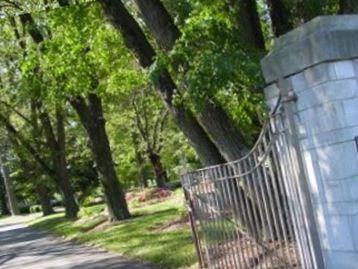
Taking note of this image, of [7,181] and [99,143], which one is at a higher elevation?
[7,181]

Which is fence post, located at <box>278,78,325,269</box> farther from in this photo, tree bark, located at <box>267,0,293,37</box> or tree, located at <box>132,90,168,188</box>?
tree, located at <box>132,90,168,188</box>

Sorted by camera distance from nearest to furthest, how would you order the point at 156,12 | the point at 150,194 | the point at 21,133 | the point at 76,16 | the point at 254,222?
the point at 254,222
the point at 156,12
the point at 76,16
the point at 150,194
the point at 21,133

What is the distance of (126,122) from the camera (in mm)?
44406

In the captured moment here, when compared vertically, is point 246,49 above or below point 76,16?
below

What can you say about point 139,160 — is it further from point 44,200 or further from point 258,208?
point 258,208

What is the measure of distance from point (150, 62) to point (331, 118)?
564cm

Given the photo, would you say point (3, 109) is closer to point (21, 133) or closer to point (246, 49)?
point (21, 133)

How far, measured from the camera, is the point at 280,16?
447 inches

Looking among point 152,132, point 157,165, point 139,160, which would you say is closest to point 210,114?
point 157,165

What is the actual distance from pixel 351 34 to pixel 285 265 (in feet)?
8.87

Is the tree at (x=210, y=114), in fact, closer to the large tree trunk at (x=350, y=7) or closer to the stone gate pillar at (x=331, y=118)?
the large tree trunk at (x=350, y=7)

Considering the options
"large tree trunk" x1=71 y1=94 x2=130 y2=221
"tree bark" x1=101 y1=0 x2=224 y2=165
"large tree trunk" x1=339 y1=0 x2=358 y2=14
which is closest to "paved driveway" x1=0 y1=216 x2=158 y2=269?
"large tree trunk" x1=71 y1=94 x2=130 y2=221

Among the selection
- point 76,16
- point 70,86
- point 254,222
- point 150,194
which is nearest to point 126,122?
point 150,194

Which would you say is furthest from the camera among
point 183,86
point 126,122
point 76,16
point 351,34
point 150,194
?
point 126,122
